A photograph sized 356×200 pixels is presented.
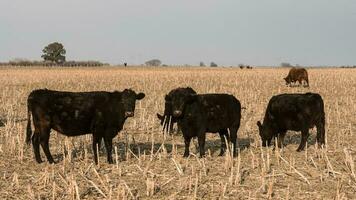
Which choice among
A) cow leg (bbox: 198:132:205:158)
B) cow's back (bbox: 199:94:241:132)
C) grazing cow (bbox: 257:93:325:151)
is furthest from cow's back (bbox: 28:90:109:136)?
grazing cow (bbox: 257:93:325:151)

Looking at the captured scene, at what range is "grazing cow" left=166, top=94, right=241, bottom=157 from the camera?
1066cm

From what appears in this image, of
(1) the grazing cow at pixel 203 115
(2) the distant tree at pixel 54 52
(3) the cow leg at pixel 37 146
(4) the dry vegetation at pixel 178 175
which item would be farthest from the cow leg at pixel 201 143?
(2) the distant tree at pixel 54 52

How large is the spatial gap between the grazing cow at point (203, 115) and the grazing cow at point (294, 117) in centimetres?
96

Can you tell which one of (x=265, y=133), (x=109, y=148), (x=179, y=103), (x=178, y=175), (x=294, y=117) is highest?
(x=179, y=103)

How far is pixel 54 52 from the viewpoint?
129 m

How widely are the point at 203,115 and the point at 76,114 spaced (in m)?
2.84

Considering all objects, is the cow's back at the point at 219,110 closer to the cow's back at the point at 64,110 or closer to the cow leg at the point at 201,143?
the cow leg at the point at 201,143

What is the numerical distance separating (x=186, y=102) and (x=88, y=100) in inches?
86.0

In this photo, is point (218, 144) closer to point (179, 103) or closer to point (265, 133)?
point (265, 133)

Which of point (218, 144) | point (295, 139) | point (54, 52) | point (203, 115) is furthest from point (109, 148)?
point (54, 52)

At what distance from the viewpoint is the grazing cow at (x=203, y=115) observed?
10.7 metres

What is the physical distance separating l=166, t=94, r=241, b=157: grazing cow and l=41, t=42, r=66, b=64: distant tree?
4828 inches

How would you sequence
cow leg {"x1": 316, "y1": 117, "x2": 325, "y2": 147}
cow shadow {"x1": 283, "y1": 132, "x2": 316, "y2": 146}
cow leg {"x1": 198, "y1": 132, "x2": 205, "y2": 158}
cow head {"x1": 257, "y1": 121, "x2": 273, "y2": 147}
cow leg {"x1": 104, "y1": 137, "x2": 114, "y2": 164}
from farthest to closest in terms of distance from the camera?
1. cow shadow {"x1": 283, "y1": 132, "x2": 316, "y2": 146}
2. cow head {"x1": 257, "y1": 121, "x2": 273, "y2": 147}
3. cow leg {"x1": 316, "y1": 117, "x2": 325, "y2": 147}
4. cow leg {"x1": 198, "y1": 132, "x2": 205, "y2": 158}
5. cow leg {"x1": 104, "y1": 137, "x2": 114, "y2": 164}

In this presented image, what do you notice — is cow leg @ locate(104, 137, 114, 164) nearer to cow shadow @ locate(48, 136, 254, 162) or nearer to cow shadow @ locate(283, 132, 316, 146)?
cow shadow @ locate(48, 136, 254, 162)
